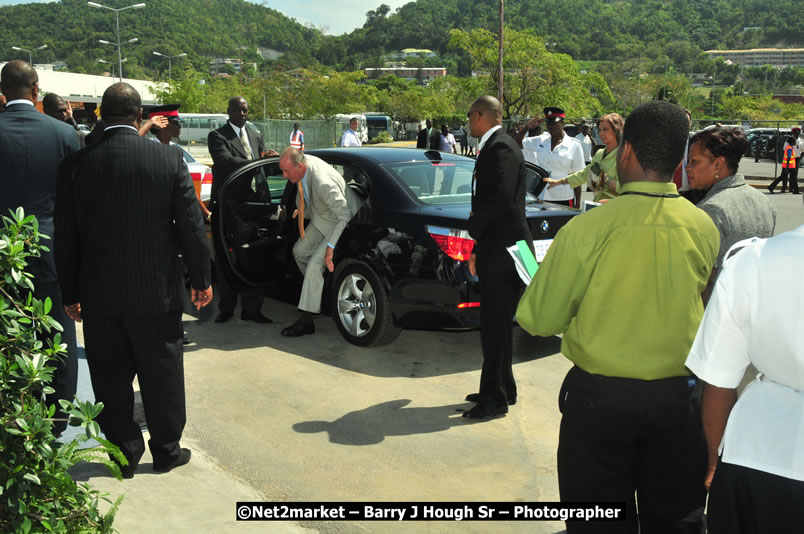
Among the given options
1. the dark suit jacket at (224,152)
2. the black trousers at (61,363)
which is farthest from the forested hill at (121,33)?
the black trousers at (61,363)

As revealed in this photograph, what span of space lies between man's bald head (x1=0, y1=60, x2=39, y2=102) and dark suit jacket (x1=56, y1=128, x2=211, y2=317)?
922mm

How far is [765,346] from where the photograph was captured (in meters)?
1.81

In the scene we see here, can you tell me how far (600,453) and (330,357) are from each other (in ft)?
13.0

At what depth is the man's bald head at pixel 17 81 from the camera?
4.47 metres

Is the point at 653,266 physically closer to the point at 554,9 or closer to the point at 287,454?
the point at 287,454

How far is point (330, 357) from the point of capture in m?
6.16

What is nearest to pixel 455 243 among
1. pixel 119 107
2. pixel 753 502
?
pixel 119 107

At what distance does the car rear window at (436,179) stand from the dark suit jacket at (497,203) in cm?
150

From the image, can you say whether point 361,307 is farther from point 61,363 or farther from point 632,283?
point 632,283

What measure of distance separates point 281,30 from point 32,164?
7056 inches

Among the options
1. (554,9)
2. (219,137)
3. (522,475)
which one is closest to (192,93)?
(219,137)

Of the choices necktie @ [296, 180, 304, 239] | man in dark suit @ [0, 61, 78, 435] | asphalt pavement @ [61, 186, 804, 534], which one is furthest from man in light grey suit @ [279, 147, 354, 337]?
man in dark suit @ [0, 61, 78, 435]

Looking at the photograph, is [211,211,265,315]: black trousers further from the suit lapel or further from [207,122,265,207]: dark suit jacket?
the suit lapel

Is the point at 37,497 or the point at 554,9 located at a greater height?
the point at 554,9
